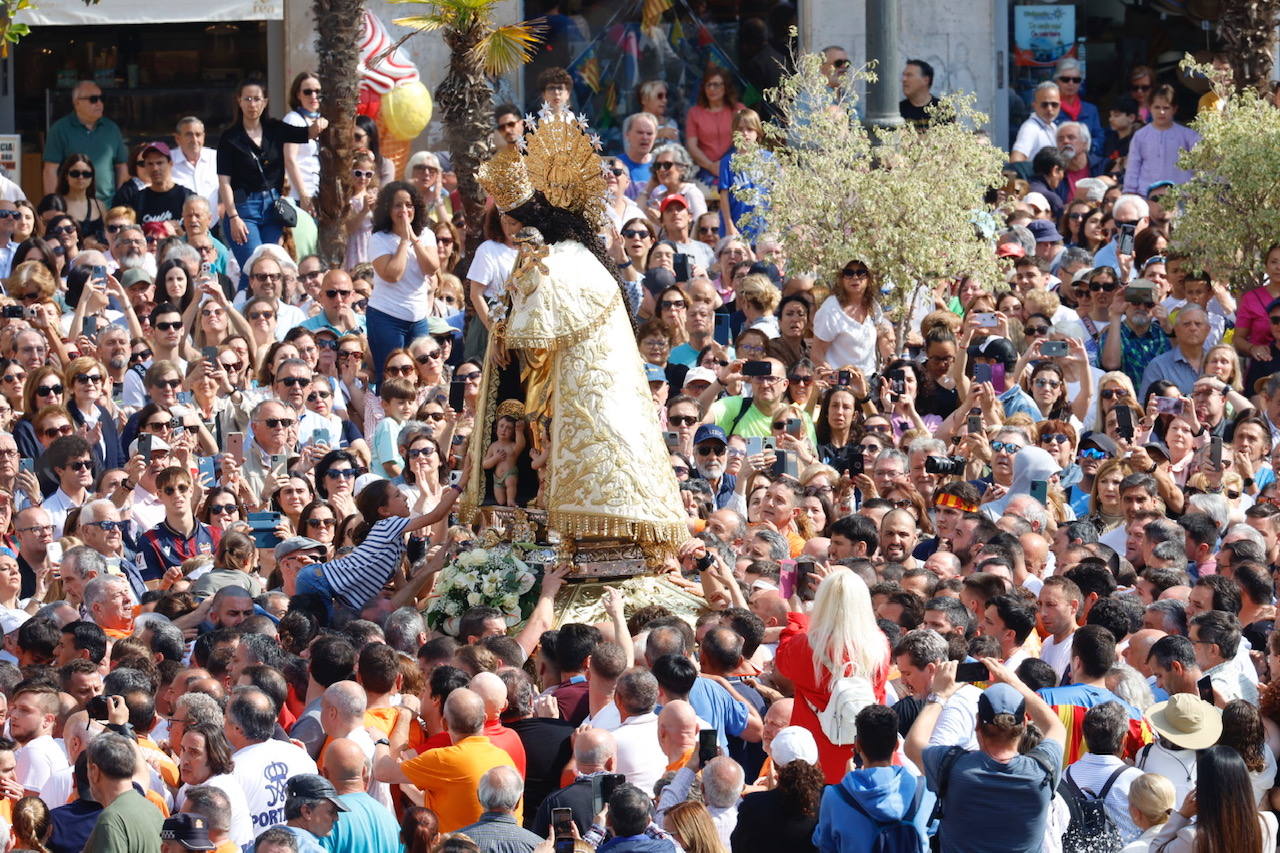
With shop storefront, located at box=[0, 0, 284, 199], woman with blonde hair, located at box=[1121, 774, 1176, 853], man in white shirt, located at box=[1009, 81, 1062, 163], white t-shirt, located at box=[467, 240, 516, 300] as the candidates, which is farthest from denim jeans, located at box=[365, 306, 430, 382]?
woman with blonde hair, located at box=[1121, 774, 1176, 853]

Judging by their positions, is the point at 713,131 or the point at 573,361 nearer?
the point at 573,361

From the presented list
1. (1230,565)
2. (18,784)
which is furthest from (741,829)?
(1230,565)

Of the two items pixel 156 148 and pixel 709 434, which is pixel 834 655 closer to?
pixel 709 434

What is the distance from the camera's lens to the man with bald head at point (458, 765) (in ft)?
29.6

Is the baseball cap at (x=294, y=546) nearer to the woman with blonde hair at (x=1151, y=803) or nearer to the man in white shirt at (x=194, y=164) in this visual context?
the woman with blonde hair at (x=1151, y=803)

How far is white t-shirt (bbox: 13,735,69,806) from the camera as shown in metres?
9.38

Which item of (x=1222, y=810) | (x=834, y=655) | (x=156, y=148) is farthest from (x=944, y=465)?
(x=156, y=148)

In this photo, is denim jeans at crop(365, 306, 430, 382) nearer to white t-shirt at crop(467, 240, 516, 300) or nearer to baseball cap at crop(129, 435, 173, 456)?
white t-shirt at crop(467, 240, 516, 300)

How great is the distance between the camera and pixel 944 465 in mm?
13945

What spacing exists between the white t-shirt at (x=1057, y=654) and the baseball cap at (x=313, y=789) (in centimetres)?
340

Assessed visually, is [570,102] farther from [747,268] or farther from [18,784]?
[18,784]

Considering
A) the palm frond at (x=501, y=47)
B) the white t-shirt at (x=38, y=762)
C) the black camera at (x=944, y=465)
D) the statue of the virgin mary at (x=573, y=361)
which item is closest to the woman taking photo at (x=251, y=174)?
the palm frond at (x=501, y=47)

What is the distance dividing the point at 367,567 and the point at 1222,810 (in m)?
5.13

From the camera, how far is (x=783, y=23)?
2389cm
